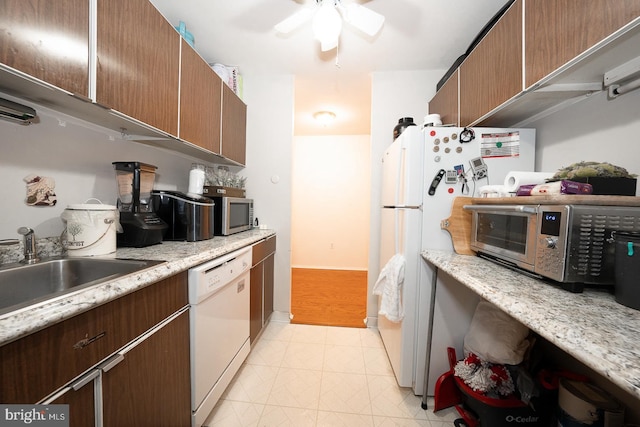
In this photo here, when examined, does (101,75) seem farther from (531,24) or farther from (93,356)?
(531,24)

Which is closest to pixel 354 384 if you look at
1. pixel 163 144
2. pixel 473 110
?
pixel 473 110

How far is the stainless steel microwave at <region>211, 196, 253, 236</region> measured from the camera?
165 cm

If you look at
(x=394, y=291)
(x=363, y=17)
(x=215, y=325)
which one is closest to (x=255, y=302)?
(x=215, y=325)

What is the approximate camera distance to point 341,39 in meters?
1.70

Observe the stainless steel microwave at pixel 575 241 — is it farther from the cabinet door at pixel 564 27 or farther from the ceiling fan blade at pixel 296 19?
the ceiling fan blade at pixel 296 19

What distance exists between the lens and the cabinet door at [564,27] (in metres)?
0.70

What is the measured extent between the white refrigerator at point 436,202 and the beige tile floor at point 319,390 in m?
0.17

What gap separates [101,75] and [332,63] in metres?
1.67

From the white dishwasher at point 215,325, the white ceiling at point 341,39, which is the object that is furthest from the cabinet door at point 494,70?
the white dishwasher at point 215,325

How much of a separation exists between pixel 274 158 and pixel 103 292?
1.82m

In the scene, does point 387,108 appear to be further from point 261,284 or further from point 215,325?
point 215,325

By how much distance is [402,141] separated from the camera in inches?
55.1

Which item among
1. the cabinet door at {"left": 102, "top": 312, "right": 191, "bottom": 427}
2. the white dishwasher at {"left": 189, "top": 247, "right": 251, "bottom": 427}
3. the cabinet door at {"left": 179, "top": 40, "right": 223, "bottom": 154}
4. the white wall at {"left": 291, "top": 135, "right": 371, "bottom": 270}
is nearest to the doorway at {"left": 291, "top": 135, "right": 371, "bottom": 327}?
the white wall at {"left": 291, "top": 135, "right": 371, "bottom": 270}

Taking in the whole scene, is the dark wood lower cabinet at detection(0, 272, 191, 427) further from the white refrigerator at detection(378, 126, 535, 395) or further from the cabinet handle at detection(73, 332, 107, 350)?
the white refrigerator at detection(378, 126, 535, 395)
